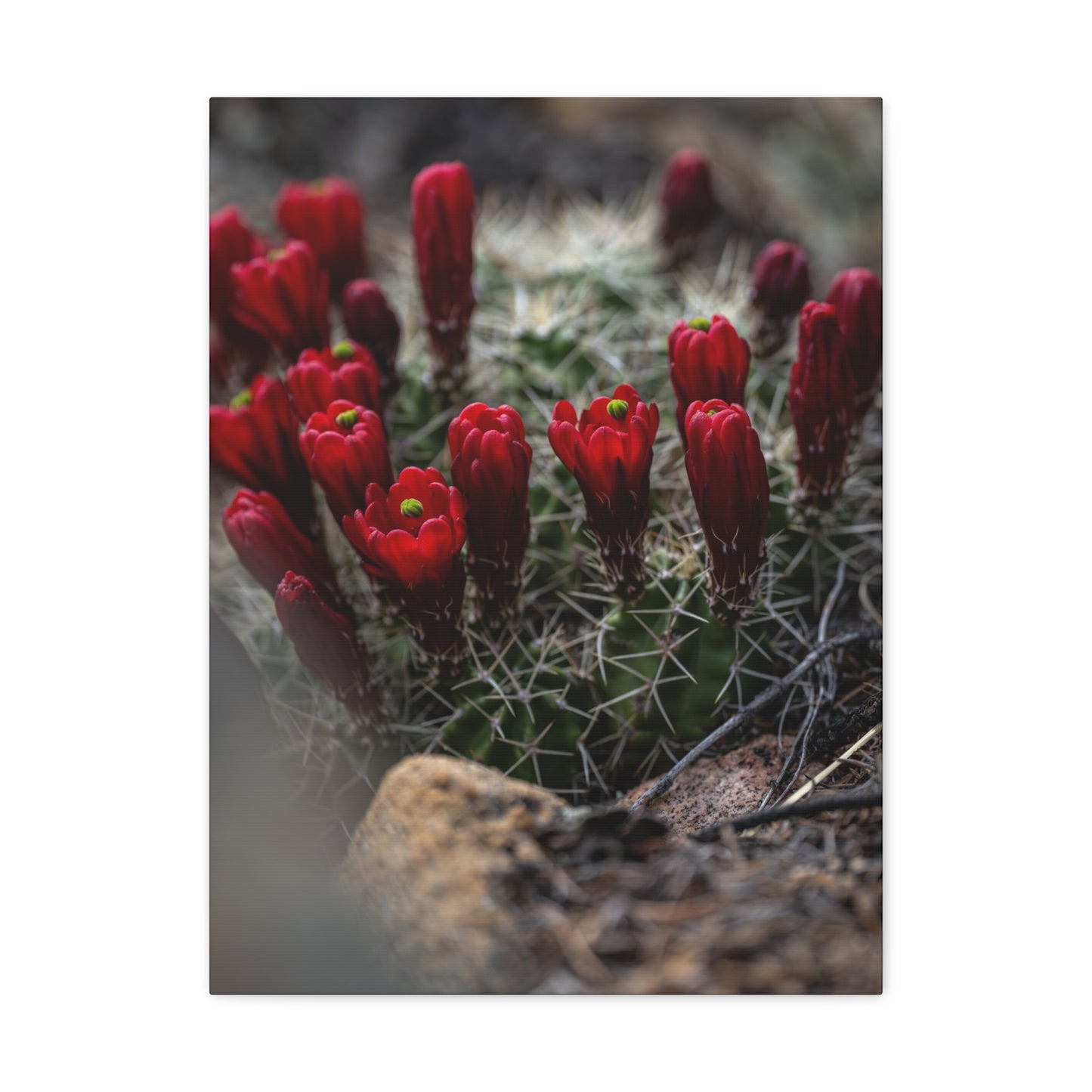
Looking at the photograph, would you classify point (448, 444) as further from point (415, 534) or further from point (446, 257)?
point (446, 257)

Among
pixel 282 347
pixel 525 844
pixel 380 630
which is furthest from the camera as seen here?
pixel 282 347

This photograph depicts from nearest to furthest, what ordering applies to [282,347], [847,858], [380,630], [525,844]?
[525,844]
[847,858]
[380,630]
[282,347]

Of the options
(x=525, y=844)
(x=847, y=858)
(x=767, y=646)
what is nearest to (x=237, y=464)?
(x=525, y=844)

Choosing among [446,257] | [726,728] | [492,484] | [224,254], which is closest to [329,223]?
[224,254]

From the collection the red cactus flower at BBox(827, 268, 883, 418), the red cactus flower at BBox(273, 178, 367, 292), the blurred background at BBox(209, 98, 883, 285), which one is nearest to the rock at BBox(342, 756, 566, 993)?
the red cactus flower at BBox(827, 268, 883, 418)
